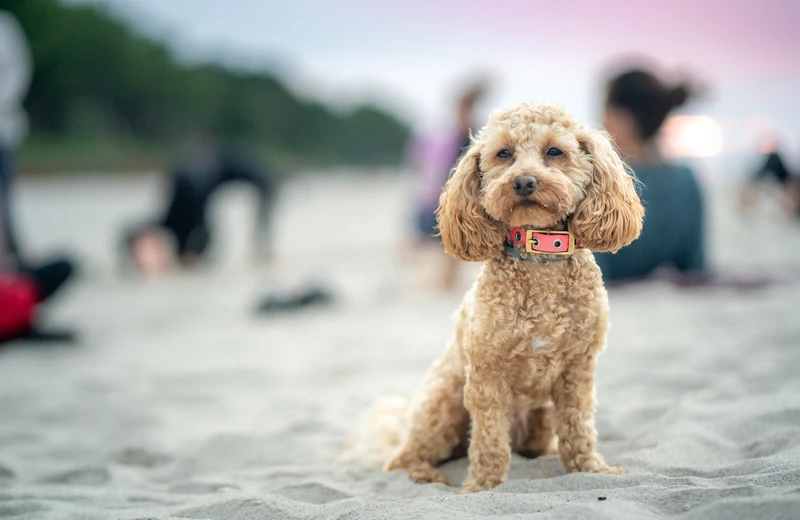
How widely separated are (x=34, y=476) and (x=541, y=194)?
8.23ft

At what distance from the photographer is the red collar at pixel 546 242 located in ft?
7.33

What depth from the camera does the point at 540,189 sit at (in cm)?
213

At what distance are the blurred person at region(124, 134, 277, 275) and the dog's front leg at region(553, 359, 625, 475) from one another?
25.4 feet

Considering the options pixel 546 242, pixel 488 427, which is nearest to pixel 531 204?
pixel 546 242

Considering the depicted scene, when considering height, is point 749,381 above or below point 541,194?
below

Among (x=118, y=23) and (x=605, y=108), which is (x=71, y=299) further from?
(x=118, y=23)

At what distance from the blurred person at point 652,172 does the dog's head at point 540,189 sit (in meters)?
2.59

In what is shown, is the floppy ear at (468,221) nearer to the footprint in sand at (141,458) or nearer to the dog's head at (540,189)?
the dog's head at (540,189)

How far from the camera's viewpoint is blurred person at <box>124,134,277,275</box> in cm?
915

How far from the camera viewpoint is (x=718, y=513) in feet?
6.01

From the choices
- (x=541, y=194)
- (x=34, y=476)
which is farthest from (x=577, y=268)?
(x=34, y=476)

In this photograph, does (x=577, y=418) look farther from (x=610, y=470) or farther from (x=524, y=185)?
(x=524, y=185)

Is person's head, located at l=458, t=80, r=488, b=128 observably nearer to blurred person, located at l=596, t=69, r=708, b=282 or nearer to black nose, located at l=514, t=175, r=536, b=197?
blurred person, located at l=596, t=69, r=708, b=282

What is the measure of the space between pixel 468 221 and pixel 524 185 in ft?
0.91
